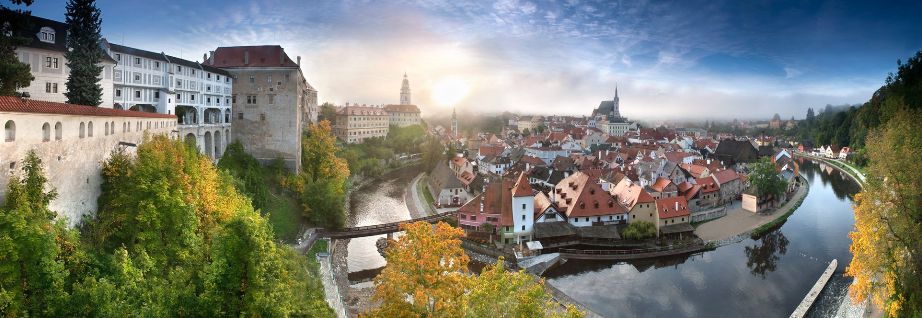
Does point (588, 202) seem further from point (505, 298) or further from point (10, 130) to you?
point (10, 130)

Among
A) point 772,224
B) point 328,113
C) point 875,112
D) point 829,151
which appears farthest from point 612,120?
point 772,224

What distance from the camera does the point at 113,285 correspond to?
8.32m

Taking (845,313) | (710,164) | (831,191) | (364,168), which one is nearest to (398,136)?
(364,168)

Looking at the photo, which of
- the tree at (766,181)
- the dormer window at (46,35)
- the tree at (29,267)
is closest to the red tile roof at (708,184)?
the tree at (766,181)

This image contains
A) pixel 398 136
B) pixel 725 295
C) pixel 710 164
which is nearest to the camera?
pixel 725 295

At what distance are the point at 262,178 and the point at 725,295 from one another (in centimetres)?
2338

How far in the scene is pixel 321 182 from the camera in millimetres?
27969

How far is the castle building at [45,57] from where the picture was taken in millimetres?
17094

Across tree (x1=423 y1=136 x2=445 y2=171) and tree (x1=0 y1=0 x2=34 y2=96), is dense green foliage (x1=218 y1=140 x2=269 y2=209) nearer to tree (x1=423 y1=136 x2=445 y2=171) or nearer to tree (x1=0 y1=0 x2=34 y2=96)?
tree (x1=0 y1=0 x2=34 y2=96)

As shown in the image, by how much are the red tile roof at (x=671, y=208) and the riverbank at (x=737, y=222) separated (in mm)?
1448

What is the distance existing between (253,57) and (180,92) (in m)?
5.95

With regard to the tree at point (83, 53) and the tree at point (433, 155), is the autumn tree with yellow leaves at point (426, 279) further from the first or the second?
the tree at point (433, 155)

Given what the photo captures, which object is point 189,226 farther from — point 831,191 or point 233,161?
point 831,191

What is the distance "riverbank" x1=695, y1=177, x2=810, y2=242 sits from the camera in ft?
93.4
